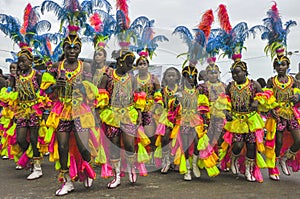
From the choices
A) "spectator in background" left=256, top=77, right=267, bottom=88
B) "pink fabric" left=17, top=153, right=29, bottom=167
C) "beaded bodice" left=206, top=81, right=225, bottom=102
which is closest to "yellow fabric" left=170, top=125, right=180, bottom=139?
"beaded bodice" left=206, top=81, right=225, bottom=102

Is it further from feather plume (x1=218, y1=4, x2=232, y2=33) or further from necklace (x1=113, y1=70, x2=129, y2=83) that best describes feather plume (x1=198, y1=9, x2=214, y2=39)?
necklace (x1=113, y1=70, x2=129, y2=83)

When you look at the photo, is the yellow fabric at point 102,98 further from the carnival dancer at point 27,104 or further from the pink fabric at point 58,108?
the carnival dancer at point 27,104

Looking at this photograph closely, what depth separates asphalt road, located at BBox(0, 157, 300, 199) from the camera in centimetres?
438

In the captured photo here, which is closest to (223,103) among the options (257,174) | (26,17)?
(257,174)

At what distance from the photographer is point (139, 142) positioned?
5086mm

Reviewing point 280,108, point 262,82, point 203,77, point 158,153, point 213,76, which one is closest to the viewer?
point 280,108

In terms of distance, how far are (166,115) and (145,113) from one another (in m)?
0.38

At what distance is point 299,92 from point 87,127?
358 centimetres

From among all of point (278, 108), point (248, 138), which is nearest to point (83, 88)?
point (248, 138)

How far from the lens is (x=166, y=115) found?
5730 mm

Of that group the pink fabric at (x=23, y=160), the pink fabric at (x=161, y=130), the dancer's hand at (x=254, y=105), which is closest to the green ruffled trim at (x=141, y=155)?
the pink fabric at (x=161, y=130)

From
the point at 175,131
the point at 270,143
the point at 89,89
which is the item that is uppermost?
the point at 89,89

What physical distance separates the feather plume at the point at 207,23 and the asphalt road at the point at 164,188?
2568mm

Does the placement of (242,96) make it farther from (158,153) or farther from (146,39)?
(146,39)
